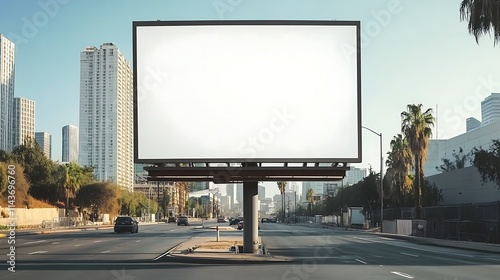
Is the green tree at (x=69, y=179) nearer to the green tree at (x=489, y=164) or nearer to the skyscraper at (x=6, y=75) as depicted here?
the skyscraper at (x=6, y=75)

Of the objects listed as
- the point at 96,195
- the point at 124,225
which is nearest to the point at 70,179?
the point at 96,195

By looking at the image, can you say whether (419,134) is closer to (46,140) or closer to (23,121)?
(23,121)

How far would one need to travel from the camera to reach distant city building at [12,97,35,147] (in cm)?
9097

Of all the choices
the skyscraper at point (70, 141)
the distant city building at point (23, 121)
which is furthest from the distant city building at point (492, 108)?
the skyscraper at point (70, 141)

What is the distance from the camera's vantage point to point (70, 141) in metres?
185

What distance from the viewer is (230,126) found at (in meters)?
23.4

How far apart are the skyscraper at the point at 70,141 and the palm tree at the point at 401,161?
4948 inches

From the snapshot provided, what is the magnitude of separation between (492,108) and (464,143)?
8652mm

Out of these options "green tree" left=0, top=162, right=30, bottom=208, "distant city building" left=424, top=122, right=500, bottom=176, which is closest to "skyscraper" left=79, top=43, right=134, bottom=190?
"green tree" left=0, top=162, right=30, bottom=208

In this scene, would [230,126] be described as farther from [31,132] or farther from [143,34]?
[31,132]

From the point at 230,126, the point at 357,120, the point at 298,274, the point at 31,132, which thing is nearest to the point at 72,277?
the point at 298,274

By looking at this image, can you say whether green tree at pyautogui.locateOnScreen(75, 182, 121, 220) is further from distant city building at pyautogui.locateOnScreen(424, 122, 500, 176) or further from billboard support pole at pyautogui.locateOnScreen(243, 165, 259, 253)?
billboard support pole at pyautogui.locateOnScreen(243, 165, 259, 253)

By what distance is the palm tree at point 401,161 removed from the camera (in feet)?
236

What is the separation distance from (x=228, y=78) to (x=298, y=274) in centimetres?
841
